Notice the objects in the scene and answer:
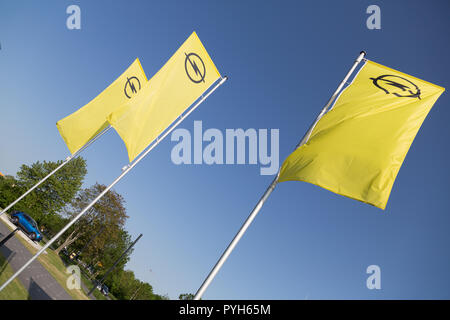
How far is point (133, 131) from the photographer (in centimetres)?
708

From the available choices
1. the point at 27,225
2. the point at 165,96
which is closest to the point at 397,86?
the point at 165,96

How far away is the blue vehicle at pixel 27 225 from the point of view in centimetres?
2216

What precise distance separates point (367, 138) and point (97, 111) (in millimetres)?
8575

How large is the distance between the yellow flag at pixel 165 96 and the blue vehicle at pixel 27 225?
2114cm

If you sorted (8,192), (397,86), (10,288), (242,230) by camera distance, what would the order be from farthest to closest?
(8,192)
(10,288)
(397,86)
(242,230)

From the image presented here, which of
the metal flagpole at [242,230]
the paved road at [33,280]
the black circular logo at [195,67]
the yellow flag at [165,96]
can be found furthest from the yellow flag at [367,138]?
the paved road at [33,280]

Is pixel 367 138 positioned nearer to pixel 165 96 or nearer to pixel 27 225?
pixel 165 96

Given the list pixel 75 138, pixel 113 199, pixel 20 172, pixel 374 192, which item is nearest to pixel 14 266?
pixel 75 138

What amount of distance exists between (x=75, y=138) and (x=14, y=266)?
275 inches

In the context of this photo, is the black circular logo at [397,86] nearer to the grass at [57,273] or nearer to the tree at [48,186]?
the grass at [57,273]

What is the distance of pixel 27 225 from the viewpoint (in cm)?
2250

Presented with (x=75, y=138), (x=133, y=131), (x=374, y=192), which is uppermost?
(x=374, y=192)

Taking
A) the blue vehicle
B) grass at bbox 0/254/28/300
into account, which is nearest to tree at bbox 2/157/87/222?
the blue vehicle
